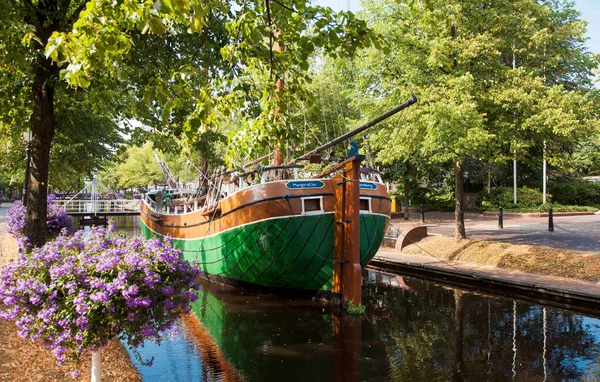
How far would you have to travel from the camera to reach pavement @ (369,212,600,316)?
10.9 meters

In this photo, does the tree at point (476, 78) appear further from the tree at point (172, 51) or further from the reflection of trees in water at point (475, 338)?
the tree at point (172, 51)

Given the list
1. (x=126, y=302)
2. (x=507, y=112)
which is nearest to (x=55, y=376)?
(x=126, y=302)

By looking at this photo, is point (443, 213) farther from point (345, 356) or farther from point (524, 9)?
point (345, 356)

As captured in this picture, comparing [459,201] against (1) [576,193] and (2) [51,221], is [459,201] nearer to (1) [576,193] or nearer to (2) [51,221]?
(2) [51,221]

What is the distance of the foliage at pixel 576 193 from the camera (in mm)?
33062

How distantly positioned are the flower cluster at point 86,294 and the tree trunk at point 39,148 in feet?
13.0

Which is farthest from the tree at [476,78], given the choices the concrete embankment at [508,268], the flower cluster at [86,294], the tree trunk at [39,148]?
the flower cluster at [86,294]

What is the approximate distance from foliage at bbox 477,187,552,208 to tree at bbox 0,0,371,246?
85.4ft

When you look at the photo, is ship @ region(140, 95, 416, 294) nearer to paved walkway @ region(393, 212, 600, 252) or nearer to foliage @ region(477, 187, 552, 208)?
paved walkway @ region(393, 212, 600, 252)

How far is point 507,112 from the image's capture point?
48.3 ft

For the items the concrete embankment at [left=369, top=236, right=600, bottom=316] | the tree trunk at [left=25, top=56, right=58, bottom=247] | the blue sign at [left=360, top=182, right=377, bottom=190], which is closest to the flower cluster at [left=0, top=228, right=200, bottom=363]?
the tree trunk at [left=25, top=56, right=58, bottom=247]

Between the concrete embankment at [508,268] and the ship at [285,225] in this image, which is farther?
the ship at [285,225]

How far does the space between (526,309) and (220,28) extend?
8.95 m

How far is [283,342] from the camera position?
8734 mm
